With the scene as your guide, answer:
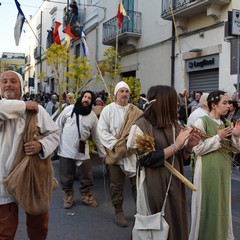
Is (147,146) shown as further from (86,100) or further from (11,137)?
(86,100)

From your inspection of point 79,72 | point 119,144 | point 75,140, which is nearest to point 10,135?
point 119,144

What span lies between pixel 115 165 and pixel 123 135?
1.30ft

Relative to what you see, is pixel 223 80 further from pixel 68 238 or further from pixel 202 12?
pixel 68 238

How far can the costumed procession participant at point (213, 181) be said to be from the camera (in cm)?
347

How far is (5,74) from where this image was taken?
2961mm

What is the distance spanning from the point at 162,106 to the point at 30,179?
1.19 m

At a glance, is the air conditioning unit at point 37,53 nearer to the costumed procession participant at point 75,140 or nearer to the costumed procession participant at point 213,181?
the costumed procession participant at point 75,140

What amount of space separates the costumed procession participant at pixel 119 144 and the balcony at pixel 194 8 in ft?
28.5

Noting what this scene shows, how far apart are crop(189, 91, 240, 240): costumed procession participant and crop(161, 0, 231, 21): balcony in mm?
9711

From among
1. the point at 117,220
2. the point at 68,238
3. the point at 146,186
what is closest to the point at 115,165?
the point at 117,220

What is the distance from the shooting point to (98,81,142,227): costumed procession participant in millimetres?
4582

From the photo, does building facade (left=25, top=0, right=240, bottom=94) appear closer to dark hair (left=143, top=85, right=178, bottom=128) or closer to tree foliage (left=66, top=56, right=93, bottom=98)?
tree foliage (left=66, top=56, right=93, bottom=98)

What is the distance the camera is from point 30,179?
2.88 m

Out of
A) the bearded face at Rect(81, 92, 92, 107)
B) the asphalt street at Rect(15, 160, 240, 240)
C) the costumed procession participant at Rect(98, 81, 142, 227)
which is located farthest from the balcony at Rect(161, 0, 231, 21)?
the costumed procession participant at Rect(98, 81, 142, 227)
